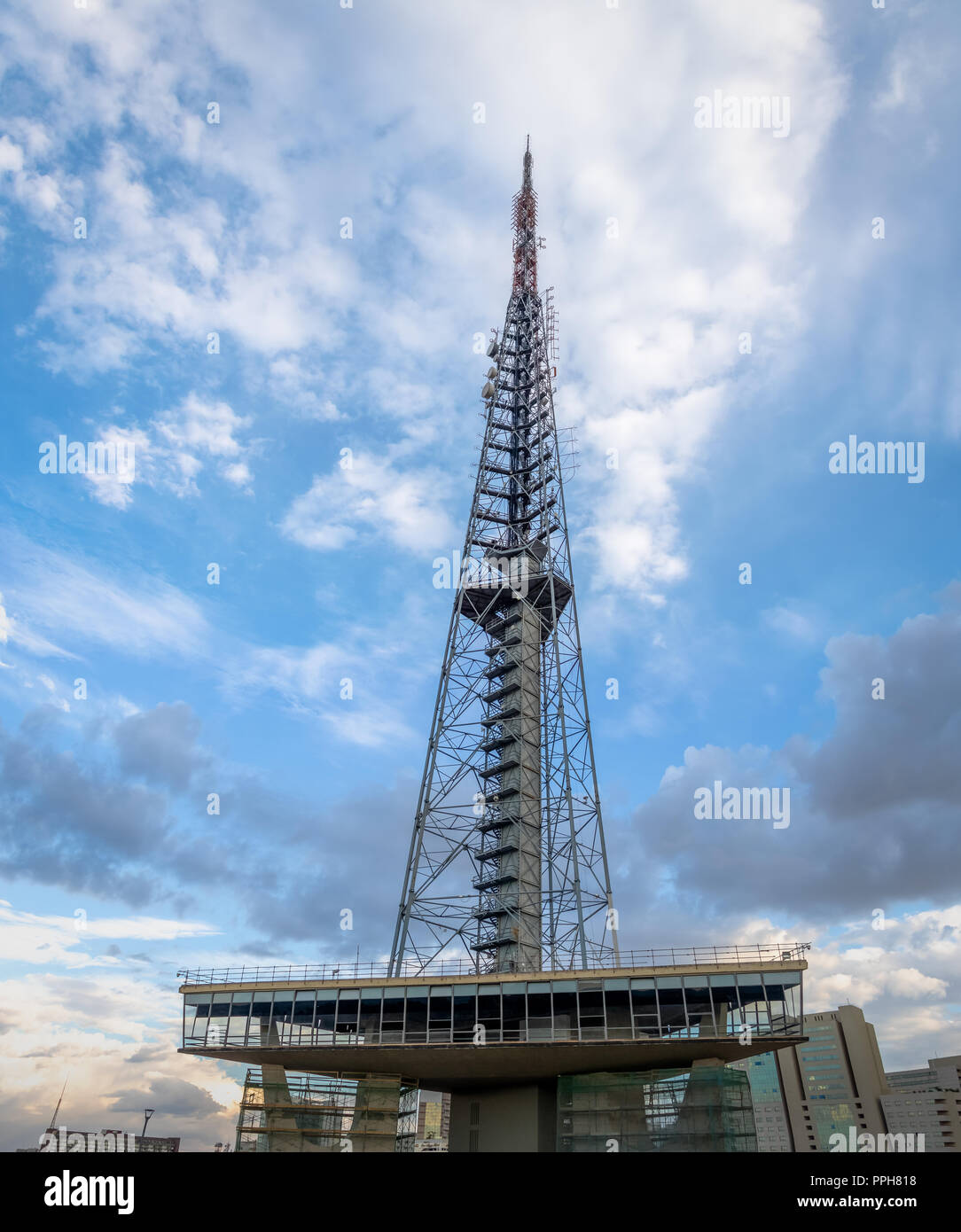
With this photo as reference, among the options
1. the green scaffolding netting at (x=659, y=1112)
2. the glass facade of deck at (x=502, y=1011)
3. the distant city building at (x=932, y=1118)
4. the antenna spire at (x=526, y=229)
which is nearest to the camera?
the green scaffolding netting at (x=659, y=1112)

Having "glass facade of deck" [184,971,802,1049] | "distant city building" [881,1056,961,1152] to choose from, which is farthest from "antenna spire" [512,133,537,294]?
"distant city building" [881,1056,961,1152]

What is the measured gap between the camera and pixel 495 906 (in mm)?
58156

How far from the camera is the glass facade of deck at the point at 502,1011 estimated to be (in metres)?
44.9

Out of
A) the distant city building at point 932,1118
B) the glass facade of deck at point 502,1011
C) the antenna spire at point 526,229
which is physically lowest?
the distant city building at point 932,1118

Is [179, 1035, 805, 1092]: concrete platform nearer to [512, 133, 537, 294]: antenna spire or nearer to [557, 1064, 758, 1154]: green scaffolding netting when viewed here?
[557, 1064, 758, 1154]: green scaffolding netting

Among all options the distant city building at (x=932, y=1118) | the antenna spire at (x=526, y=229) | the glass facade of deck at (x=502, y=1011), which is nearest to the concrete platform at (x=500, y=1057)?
the glass facade of deck at (x=502, y=1011)

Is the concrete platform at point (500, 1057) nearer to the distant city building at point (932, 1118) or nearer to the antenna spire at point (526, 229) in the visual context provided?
the antenna spire at point (526, 229)

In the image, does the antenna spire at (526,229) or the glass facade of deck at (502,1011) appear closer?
the glass facade of deck at (502,1011)

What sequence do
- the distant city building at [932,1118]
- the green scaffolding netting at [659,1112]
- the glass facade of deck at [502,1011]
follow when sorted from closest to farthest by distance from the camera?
1. the green scaffolding netting at [659,1112]
2. the glass facade of deck at [502,1011]
3. the distant city building at [932,1118]

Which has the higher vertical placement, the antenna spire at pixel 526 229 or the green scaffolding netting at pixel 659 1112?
the antenna spire at pixel 526 229

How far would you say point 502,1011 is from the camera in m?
47.1
